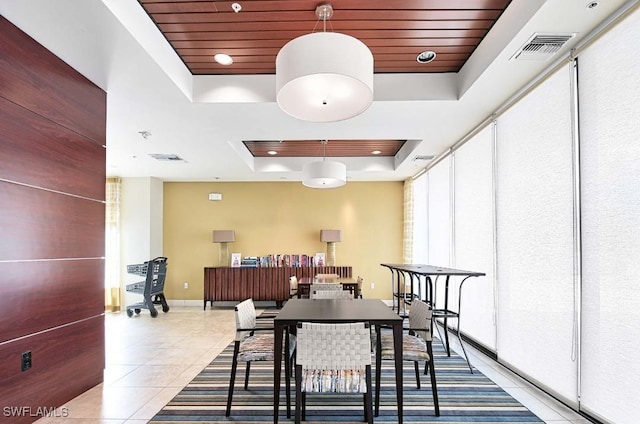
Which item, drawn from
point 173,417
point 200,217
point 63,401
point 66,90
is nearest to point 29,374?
point 63,401

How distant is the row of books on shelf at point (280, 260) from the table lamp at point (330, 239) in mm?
162

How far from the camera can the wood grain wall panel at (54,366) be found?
273 centimetres

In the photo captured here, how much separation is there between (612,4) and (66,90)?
13.8 ft

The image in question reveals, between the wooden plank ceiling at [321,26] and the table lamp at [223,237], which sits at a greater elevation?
the wooden plank ceiling at [321,26]

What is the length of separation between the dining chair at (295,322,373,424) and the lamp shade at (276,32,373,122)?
146 centimetres

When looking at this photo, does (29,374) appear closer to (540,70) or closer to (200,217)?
(540,70)

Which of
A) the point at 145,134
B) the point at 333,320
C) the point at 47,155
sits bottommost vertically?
the point at 333,320

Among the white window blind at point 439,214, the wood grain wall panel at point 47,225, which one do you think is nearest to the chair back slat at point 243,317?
the wood grain wall panel at point 47,225

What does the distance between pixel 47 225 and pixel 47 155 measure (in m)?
0.57

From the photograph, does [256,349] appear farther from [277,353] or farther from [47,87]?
[47,87]

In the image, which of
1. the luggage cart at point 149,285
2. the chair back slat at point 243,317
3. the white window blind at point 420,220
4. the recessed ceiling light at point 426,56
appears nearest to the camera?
the chair back slat at point 243,317

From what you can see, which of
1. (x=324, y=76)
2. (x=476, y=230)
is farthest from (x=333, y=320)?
(x=476, y=230)

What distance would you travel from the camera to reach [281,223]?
9164mm

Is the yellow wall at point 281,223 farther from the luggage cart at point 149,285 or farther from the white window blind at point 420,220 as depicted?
the luggage cart at point 149,285
